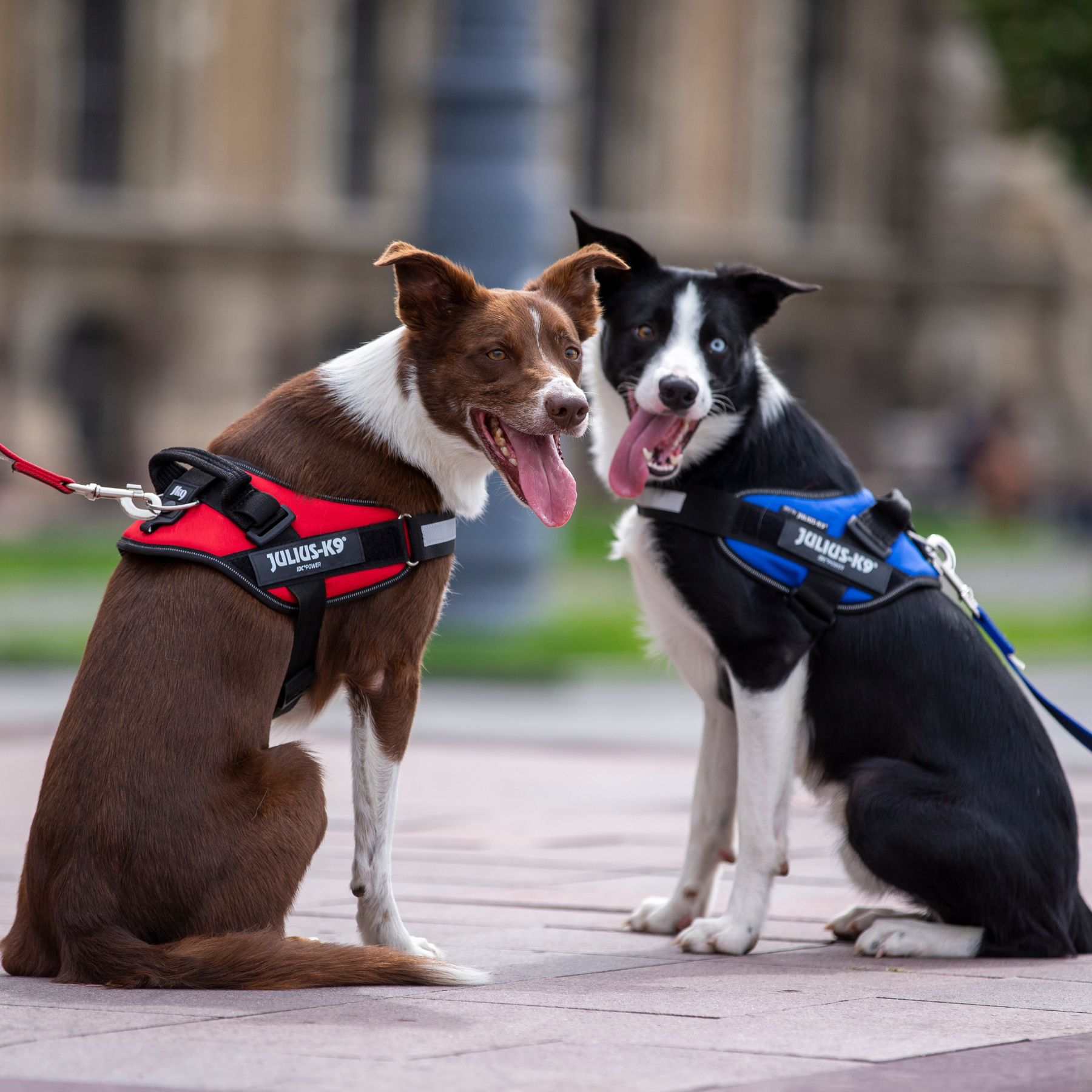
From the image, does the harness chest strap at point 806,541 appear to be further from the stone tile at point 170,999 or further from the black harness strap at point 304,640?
the stone tile at point 170,999

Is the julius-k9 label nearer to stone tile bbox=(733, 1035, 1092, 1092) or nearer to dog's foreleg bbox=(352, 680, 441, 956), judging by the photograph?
dog's foreleg bbox=(352, 680, 441, 956)

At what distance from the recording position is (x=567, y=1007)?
3.79 metres

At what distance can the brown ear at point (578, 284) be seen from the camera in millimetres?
4426

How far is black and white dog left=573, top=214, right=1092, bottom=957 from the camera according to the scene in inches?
175

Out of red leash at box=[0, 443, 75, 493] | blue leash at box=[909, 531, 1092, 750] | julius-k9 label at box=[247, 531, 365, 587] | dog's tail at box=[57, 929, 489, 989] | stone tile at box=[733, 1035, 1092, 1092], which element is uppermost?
red leash at box=[0, 443, 75, 493]

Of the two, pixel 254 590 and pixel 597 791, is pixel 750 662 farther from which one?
pixel 597 791

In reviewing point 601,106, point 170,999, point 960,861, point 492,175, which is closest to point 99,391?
point 601,106

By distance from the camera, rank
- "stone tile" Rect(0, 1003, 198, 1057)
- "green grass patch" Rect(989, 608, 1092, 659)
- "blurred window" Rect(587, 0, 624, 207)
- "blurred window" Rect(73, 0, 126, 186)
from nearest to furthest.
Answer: "stone tile" Rect(0, 1003, 198, 1057) → "green grass patch" Rect(989, 608, 1092, 659) → "blurred window" Rect(73, 0, 126, 186) → "blurred window" Rect(587, 0, 624, 207)

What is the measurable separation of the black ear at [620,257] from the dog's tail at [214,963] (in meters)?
1.91

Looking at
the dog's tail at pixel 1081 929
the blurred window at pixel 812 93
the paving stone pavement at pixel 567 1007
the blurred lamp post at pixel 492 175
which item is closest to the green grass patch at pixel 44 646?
the blurred lamp post at pixel 492 175

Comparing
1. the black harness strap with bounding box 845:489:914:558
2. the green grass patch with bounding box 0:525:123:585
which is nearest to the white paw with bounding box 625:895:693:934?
the black harness strap with bounding box 845:489:914:558

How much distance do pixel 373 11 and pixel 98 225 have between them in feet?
20.0

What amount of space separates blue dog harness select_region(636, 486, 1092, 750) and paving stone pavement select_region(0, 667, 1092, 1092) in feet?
2.17

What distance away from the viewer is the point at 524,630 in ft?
40.7
